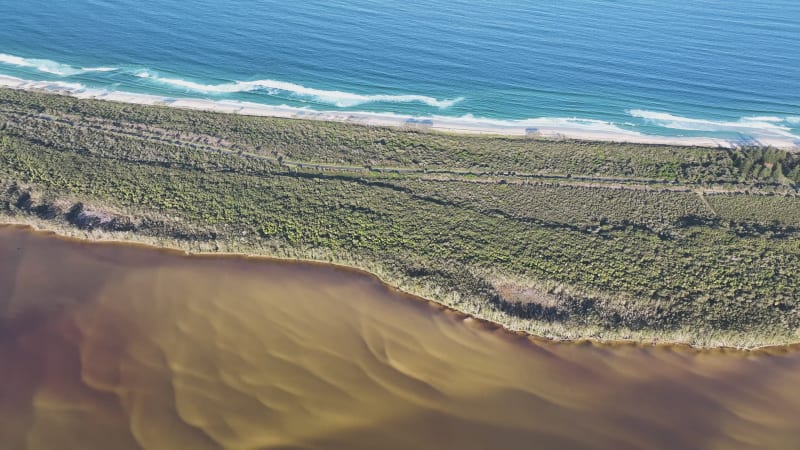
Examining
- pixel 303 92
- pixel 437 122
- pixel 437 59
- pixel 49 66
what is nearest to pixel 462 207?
pixel 437 122

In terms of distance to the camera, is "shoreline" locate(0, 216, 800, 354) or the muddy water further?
"shoreline" locate(0, 216, 800, 354)

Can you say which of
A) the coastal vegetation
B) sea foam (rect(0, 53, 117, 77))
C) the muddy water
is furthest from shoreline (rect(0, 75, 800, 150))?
the muddy water

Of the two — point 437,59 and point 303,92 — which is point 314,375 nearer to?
point 303,92

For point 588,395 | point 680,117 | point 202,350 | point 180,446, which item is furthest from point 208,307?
point 680,117

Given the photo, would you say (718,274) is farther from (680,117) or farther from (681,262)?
(680,117)

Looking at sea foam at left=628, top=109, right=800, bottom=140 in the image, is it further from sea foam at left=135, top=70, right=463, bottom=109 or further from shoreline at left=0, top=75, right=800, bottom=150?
sea foam at left=135, top=70, right=463, bottom=109

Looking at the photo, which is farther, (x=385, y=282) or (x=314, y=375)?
(x=385, y=282)
